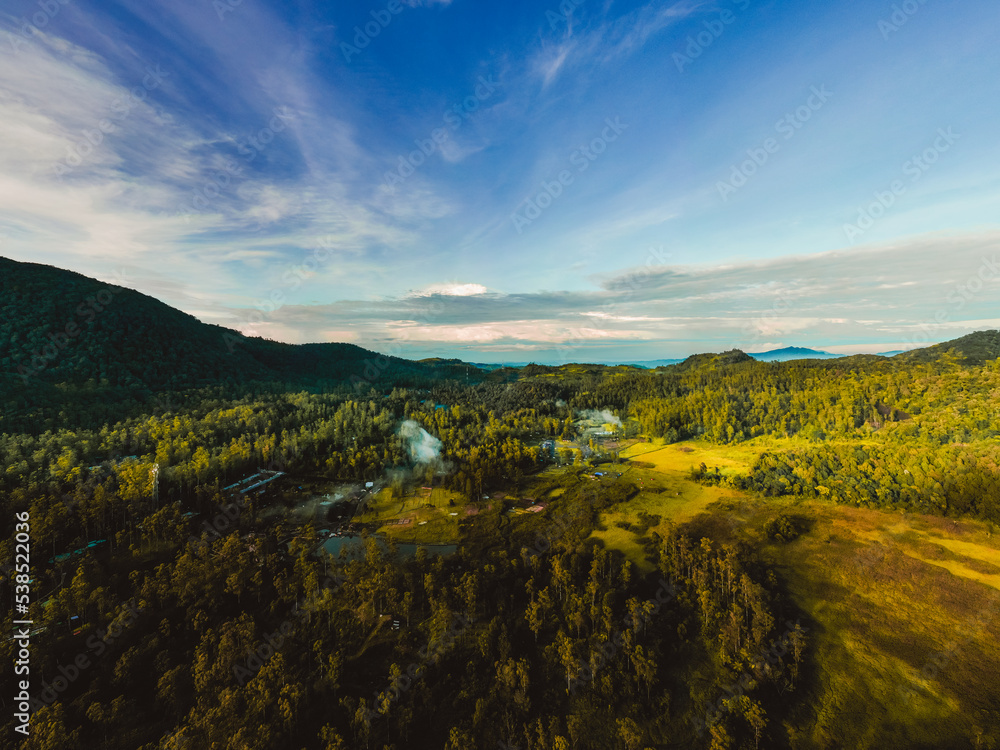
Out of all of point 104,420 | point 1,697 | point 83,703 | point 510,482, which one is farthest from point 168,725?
point 104,420

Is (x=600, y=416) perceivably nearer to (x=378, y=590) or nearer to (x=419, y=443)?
(x=419, y=443)

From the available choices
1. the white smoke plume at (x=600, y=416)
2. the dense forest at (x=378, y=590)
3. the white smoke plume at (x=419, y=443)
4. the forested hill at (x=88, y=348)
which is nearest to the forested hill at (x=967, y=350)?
the dense forest at (x=378, y=590)

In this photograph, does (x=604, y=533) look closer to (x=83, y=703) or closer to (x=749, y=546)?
(x=749, y=546)

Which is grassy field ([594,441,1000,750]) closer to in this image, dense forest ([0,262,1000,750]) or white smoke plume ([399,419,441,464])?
dense forest ([0,262,1000,750])

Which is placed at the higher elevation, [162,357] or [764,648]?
[162,357]

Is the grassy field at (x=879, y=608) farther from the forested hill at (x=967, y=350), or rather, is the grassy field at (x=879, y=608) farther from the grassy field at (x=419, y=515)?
the forested hill at (x=967, y=350)

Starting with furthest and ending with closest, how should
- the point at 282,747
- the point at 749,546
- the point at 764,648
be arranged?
the point at 749,546 < the point at 764,648 < the point at 282,747

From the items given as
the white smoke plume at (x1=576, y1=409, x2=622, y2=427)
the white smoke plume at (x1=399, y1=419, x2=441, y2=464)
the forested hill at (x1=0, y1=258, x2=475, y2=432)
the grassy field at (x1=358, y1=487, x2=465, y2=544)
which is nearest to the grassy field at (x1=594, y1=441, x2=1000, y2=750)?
the grassy field at (x1=358, y1=487, x2=465, y2=544)

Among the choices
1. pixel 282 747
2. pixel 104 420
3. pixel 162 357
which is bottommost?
pixel 282 747
